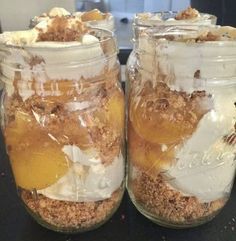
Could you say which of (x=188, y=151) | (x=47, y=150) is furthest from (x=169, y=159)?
(x=47, y=150)

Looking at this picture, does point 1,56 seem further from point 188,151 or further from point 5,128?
point 188,151

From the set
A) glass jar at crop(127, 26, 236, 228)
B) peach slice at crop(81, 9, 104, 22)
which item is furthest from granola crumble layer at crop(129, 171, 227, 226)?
peach slice at crop(81, 9, 104, 22)

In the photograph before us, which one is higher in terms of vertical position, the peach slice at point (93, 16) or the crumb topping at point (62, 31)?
the crumb topping at point (62, 31)

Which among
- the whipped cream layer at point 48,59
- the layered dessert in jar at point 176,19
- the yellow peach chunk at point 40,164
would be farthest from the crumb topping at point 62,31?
the layered dessert in jar at point 176,19

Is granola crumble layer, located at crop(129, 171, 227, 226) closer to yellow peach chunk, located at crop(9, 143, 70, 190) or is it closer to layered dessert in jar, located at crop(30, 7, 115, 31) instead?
yellow peach chunk, located at crop(9, 143, 70, 190)

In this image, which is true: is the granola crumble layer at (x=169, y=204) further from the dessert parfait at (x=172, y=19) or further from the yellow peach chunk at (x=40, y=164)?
the dessert parfait at (x=172, y=19)

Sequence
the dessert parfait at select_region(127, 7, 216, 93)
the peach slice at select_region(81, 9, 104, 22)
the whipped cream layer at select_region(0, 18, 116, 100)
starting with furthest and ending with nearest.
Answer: the peach slice at select_region(81, 9, 104, 22)
the dessert parfait at select_region(127, 7, 216, 93)
the whipped cream layer at select_region(0, 18, 116, 100)
